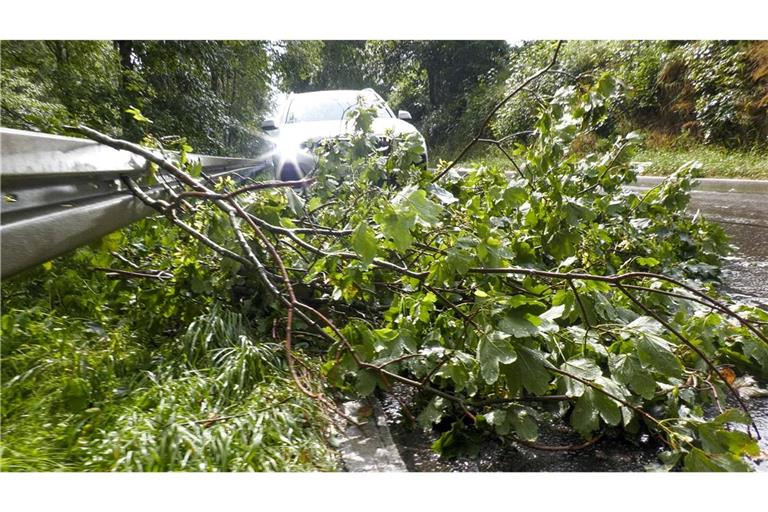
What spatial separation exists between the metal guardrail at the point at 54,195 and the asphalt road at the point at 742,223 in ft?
8.33

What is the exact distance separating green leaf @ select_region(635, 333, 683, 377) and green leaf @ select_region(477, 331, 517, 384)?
266 millimetres

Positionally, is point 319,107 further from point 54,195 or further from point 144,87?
point 54,195

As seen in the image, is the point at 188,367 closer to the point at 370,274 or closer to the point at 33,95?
the point at 370,274

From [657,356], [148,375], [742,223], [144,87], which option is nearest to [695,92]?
[742,223]

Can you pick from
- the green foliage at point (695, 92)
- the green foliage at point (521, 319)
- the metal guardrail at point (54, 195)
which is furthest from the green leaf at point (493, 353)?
the green foliage at point (695, 92)

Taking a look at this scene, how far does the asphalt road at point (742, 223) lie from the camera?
2.53m

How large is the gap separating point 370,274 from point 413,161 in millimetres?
864

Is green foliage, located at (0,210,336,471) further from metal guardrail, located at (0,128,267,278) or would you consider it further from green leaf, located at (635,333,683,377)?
green leaf, located at (635,333,683,377)

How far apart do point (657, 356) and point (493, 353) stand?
0.33 meters

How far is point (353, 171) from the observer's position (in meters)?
2.14

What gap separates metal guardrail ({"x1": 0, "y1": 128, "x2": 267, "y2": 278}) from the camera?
84 cm

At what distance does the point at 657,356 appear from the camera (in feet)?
3.24

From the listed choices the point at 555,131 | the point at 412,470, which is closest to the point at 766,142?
the point at 555,131

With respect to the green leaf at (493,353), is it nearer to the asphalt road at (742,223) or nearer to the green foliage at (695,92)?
the asphalt road at (742,223)
